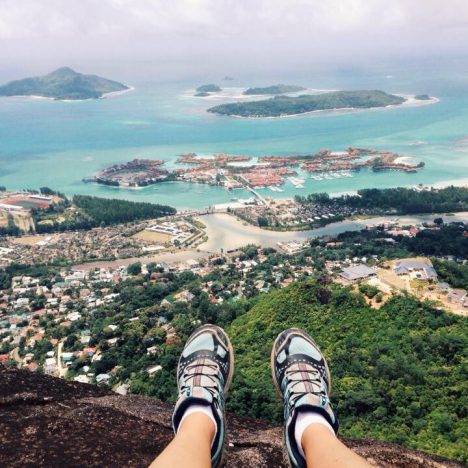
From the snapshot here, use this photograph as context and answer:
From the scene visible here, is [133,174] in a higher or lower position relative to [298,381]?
lower

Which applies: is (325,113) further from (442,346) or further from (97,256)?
(442,346)

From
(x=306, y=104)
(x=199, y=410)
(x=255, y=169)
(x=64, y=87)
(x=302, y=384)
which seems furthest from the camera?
(x=64, y=87)

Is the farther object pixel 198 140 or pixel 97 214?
pixel 198 140

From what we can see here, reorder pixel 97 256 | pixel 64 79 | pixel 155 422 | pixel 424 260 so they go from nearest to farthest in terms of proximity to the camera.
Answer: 1. pixel 155 422
2. pixel 424 260
3. pixel 97 256
4. pixel 64 79

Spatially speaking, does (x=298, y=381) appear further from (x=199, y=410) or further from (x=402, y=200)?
(x=402, y=200)

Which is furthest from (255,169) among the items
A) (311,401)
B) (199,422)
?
(199,422)

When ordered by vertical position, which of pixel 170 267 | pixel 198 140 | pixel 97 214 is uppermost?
pixel 198 140

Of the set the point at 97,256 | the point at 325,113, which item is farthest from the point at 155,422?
the point at 325,113

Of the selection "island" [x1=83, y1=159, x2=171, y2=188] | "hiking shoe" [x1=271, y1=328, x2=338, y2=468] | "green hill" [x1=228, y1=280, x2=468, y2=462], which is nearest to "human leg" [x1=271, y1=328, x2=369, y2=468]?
"hiking shoe" [x1=271, y1=328, x2=338, y2=468]
